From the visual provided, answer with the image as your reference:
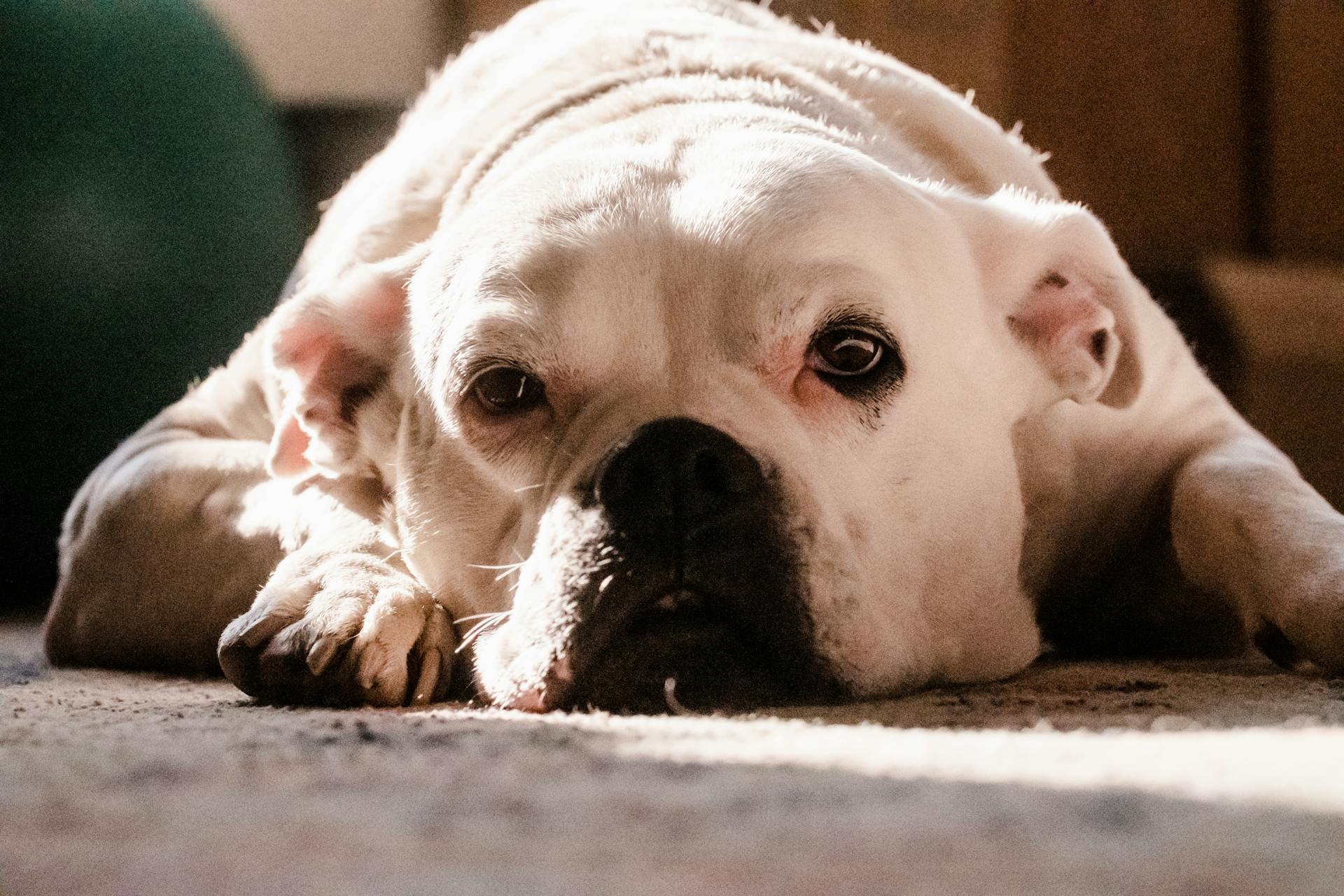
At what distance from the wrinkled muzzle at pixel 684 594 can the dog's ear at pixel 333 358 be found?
25.6 inches

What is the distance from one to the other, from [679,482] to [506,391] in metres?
0.38

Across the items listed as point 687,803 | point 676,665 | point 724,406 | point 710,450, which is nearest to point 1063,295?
point 724,406

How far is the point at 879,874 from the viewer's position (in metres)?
0.74

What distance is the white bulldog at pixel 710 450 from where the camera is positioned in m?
1.51

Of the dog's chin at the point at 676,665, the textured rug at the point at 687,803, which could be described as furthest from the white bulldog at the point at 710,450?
the textured rug at the point at 687,803

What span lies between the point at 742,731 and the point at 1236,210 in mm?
4669

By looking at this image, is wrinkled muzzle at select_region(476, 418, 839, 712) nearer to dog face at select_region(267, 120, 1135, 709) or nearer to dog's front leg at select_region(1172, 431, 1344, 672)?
dog face at select_region(267, 120, 1135, 709)

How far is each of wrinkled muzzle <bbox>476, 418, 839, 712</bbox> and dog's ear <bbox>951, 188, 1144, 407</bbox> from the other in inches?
26.1

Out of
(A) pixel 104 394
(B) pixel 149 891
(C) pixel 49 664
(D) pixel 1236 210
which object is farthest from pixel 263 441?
(D) pixel 1236 210

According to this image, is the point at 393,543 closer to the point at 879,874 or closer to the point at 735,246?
the point at 735,246

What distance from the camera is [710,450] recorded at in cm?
147

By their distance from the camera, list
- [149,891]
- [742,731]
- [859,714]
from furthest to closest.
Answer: [859,714]
[742,731]
[149,891]

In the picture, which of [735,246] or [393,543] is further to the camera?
[393,543]

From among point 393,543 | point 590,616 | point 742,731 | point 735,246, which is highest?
point 735,246
